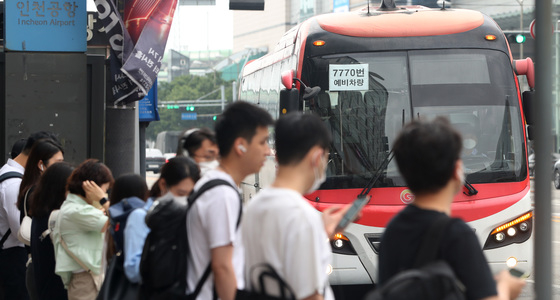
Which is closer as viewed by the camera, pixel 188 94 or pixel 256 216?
pixel 256 216

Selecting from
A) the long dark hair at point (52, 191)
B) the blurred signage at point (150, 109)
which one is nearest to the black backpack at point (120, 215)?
the long dark hair at point (52, 191)

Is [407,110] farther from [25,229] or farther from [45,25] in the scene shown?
[25,229]

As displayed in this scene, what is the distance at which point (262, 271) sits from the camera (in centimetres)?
296

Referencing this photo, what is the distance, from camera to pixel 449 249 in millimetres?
2605

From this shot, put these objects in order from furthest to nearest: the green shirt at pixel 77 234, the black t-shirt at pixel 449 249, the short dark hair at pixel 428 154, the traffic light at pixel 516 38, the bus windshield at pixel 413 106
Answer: the traffic light at pixel 516 38 → the bus windshield at pixel 413 106 → the green shirt at pixel 77 234 → the short dark hair at pixel 428 154 → the black t-shirt at pixel 449 249

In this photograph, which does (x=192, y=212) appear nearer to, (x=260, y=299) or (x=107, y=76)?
(x=260, y=299)

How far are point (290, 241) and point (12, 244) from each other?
4384 millimetres

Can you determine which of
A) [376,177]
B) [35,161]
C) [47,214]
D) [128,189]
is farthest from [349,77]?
[128,189]

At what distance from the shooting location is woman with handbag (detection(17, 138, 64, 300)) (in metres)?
6.14

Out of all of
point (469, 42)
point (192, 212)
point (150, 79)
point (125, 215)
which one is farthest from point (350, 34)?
point (192, 212)

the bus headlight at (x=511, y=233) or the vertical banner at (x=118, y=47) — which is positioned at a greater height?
the vertical banner at (x=118, y=47)

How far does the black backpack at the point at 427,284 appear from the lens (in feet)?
8.02

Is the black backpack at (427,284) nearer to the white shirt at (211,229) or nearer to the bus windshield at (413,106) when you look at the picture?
the white shirt at (211,229)

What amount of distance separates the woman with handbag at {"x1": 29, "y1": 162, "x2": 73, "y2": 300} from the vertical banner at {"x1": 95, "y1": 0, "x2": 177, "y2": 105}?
246cm
